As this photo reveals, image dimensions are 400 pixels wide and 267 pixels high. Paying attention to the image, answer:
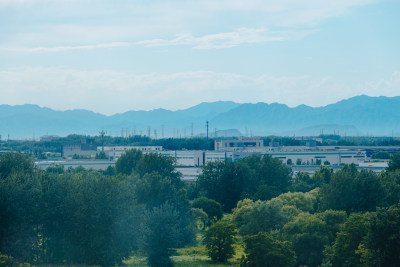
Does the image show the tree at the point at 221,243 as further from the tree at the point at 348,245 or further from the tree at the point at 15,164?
the tree at the point at 15,164

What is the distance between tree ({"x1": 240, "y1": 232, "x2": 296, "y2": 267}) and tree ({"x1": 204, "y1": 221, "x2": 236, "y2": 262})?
16.6 ft

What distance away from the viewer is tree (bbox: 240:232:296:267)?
28.0 metres

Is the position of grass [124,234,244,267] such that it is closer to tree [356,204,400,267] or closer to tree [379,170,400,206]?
tree [356,204,400,267]

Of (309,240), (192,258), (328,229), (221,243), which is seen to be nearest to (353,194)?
(328,229)

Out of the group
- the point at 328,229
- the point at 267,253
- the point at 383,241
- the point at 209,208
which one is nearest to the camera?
the point at 383,241

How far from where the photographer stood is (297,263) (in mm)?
30891

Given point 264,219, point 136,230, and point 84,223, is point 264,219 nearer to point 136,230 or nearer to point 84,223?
point 136,230

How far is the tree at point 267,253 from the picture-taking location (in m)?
28.0

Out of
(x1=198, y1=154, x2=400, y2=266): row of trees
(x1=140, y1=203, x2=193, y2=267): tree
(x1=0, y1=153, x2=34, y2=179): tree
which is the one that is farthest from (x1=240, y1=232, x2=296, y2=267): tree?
(x1=0, y1=153, x2=34, y2=179): tree

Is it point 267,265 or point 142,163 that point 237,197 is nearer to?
point 142,163

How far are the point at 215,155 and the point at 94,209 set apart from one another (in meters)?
66.4

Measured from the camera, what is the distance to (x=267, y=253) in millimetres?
27828

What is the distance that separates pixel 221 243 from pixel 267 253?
6727mm

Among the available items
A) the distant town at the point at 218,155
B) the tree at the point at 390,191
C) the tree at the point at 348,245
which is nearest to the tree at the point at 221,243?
the tree at the point at 348,245
